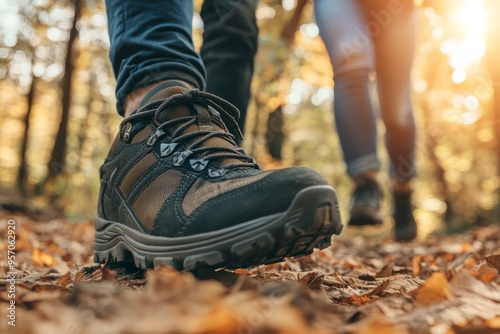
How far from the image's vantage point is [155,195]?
1.29 metres

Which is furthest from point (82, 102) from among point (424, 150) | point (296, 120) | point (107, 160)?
point (107, 160)

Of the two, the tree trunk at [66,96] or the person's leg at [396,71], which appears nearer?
the person's leg at [396,71]

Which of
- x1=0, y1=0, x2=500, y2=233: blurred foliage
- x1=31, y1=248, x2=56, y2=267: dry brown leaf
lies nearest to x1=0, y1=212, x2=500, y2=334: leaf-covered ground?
x1=31, y1=248, x2=56, y2=267: dry brown leaf

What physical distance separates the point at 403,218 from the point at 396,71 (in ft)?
3.67

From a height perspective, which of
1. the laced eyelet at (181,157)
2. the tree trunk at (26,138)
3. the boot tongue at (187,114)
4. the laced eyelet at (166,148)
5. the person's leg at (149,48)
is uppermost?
the person's leg at (149,48)

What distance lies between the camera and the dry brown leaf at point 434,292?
895mm

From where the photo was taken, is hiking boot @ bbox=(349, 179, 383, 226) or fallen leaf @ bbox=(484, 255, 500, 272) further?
hiking boot @ bbox=(349, 179, 383, 226)

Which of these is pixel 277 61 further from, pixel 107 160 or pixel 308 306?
pixel 308 306

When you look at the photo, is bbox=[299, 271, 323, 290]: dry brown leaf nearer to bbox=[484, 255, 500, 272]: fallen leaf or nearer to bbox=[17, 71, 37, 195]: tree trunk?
bbox=[484, 255, 500, 272]: fallen leaf

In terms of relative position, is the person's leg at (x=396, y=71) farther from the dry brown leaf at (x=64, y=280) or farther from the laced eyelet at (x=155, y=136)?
the dry brown leaf at (x=64, y=280)

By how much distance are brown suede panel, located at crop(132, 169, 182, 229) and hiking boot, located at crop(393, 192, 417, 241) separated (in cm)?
255

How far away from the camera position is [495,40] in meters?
3.30

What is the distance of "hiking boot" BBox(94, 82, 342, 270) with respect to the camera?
1.07 metres

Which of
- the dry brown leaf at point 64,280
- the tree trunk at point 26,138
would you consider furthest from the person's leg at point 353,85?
the tree trunk at point 26,138
